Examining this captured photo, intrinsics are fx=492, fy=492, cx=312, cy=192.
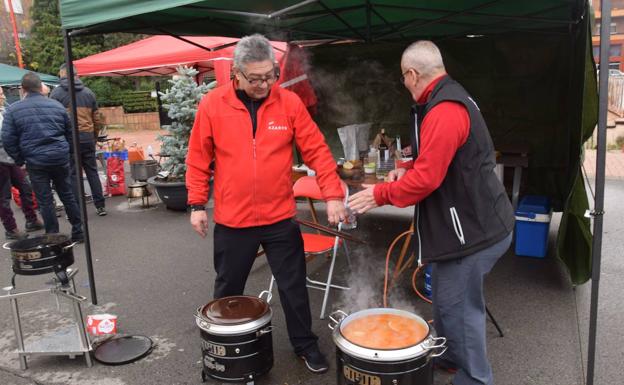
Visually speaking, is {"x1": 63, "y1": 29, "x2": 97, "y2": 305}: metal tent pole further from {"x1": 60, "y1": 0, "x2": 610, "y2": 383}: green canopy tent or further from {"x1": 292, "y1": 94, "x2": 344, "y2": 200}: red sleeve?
{"x1": 292, "y1": 94, "x2": 344, "y2": 200}: red sleeve

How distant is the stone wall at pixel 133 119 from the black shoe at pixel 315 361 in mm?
18569

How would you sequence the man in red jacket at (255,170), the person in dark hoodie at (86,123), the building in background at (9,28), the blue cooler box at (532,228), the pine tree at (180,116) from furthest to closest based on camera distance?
the building in background at (9,28)
the pine tree at (180,116)
the person in dark hoodie at (86,123)
the blue cooler box at (532,228)
the man in red jacket at (255,170)

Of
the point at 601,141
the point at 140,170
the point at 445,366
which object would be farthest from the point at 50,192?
the point at 601,141

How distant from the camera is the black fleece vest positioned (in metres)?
2.20

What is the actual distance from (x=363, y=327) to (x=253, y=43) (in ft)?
4.91

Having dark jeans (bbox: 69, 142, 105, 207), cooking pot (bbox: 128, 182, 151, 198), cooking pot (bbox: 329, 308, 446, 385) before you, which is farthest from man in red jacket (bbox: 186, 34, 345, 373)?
cooking pot (bbox: 128, 182, 151, 198)

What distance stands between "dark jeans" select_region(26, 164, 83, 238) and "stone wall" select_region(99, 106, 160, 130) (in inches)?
591

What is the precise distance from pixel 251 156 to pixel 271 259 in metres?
0.62

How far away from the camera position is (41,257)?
2.94 metres

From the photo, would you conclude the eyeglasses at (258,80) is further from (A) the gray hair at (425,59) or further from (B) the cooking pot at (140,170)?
(B) the cooking pot at (140,170)

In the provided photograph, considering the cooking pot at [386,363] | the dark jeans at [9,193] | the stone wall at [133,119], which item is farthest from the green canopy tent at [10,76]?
the cooking pot at [386,363]

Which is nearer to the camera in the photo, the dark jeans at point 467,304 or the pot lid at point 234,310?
the dark jeans at point 467,304

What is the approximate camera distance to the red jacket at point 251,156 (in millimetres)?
2645

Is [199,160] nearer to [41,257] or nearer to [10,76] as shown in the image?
[41,257]
